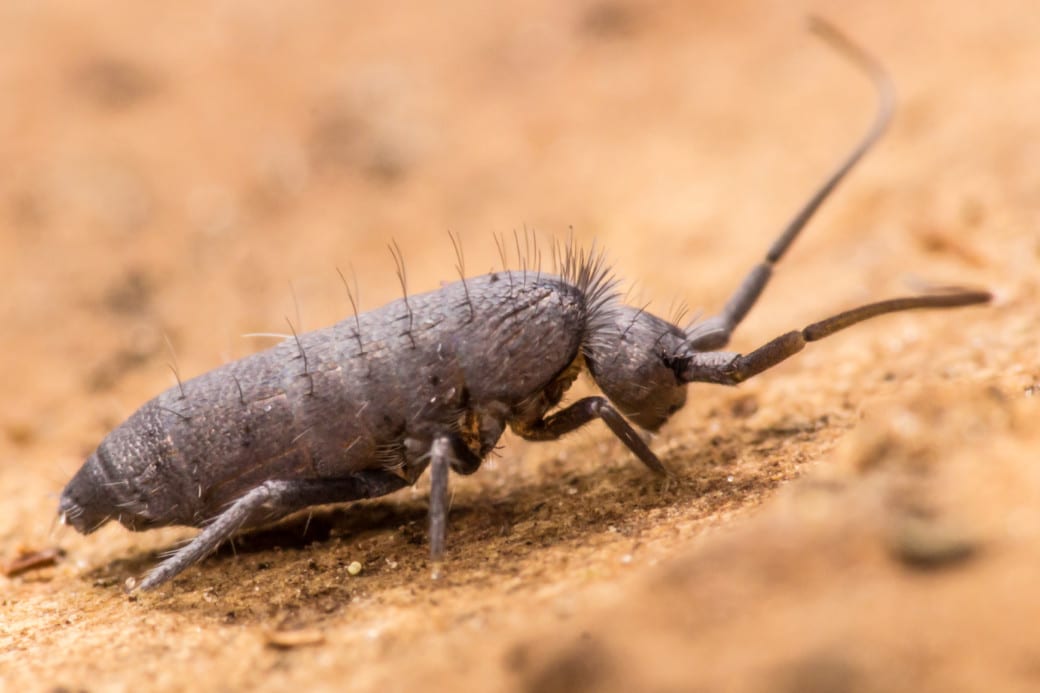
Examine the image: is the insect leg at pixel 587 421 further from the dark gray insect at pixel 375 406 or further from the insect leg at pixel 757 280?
the insect leg at pixel 757 280

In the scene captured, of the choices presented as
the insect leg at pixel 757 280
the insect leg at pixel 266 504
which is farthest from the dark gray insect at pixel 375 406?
the insect leg at pixel 757 280

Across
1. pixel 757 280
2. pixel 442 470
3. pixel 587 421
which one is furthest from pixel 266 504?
pixel 757 280

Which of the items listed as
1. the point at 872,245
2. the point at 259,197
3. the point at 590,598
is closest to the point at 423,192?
the point at 259,197

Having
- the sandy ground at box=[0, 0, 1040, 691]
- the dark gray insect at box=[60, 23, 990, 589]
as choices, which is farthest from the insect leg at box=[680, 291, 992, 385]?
the sandy ground at box=[0, 0, 1040, 691]

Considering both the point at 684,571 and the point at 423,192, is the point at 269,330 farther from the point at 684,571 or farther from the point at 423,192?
the point at 684,571

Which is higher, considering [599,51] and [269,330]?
[599,51]

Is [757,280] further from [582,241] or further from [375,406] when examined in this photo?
[582,241]
